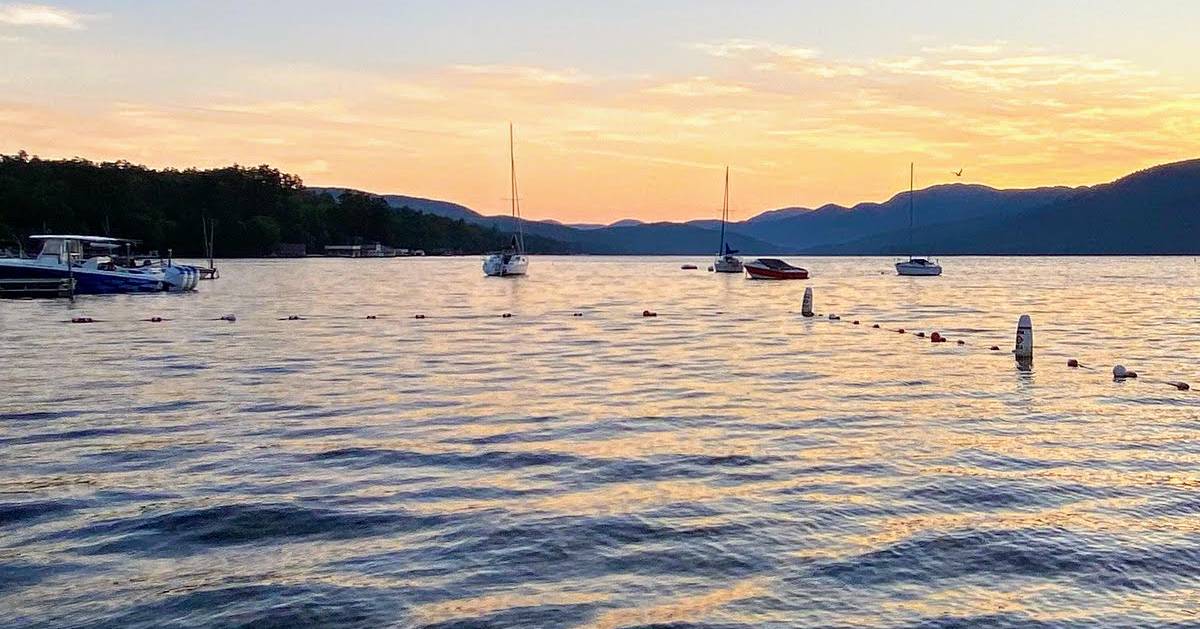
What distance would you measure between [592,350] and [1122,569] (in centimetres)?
2295

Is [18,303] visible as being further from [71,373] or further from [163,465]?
[163,465]

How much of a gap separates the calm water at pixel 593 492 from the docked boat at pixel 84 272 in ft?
118

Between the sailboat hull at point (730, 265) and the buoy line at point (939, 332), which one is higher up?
the sailboat hull at point (730, 265)

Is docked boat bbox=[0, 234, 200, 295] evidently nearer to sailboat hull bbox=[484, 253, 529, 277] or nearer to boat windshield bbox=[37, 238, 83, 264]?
boat windshield bbox=[37, 238, 83, 264]

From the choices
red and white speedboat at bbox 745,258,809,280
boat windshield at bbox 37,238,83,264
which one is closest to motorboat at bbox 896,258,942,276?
red and white speedboat at bbox 745,258,809,280

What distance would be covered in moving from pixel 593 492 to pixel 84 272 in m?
59.9

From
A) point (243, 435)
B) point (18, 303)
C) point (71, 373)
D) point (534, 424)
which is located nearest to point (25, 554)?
point (243, 435)

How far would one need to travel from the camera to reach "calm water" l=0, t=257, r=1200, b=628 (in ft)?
29.0

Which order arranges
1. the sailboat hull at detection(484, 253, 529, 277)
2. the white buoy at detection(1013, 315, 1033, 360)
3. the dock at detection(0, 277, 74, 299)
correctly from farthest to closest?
the sailboat hull at detection(484, 253, 529, 277) < the dock at detection(0, 277, 74, 299) < the white buoy at detection(1013, 315, 1033, 360)

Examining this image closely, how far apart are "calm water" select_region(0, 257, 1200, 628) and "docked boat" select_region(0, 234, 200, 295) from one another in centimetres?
3592

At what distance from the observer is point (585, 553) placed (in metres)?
10.1

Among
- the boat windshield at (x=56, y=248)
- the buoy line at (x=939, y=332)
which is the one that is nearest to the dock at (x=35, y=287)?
the boat windshield at (x=56, y=248)

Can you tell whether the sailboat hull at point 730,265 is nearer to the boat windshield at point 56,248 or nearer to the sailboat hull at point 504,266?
the sailboat hull at point 504,266

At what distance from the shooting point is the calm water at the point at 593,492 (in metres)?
8.84
